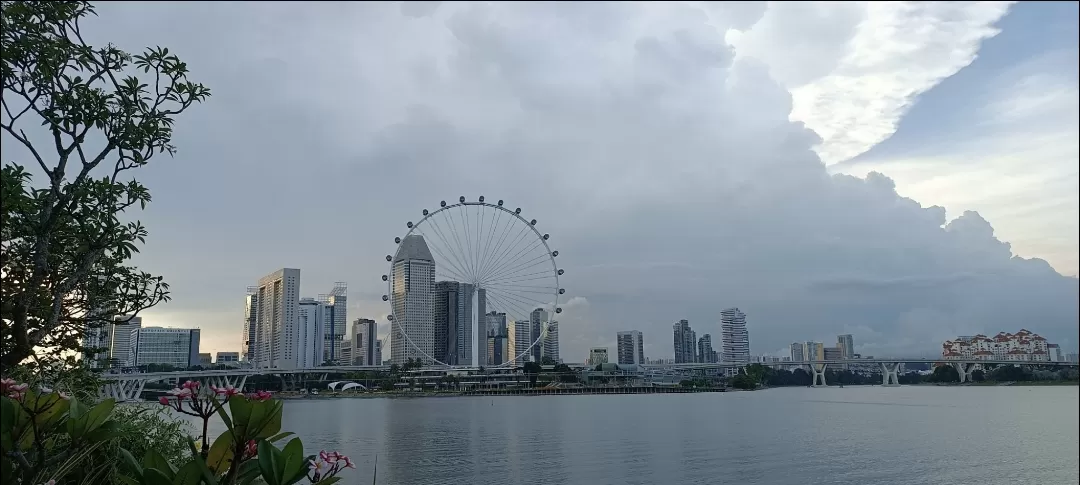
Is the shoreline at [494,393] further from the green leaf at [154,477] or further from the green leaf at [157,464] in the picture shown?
the green leaf at [154,477]

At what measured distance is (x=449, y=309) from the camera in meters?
103

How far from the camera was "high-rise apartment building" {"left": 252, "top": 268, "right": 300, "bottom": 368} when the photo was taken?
136 m

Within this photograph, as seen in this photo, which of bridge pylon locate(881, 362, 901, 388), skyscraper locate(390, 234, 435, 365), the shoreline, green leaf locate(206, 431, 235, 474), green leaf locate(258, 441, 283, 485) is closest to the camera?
green leaf locate(258, 441, 283, 485)

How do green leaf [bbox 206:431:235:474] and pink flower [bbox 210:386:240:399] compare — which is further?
green leaf [bbox 206:431:235:474]

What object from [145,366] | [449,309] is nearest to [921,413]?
[449,309]

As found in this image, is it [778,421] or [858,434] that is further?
[778,421]

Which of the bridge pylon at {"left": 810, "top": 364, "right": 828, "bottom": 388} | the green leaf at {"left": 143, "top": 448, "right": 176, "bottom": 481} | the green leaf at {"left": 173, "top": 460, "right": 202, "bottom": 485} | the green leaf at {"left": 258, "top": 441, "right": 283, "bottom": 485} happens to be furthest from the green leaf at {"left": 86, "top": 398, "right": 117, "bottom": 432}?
the bridge pylon at {"left": 810, "top": 364, "right": 828, "bottom": 388}

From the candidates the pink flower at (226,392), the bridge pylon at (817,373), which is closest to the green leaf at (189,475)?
the pink flower at (226,392)

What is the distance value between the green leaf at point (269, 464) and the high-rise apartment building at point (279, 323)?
136 m

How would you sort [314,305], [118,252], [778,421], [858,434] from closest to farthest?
[118,252] < [858,434] < [778,421] < [314,305]

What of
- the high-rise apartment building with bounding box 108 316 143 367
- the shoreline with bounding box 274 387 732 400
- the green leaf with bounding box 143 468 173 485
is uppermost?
the high-rise apartment building with bounding box 108 316 143 367

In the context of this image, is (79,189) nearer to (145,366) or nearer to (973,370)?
(973,370)

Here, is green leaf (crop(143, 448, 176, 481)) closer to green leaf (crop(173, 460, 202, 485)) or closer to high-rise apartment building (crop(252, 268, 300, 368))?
green leaf (crop(173, 460, 202, 485))

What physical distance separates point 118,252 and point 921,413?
2226 inches
